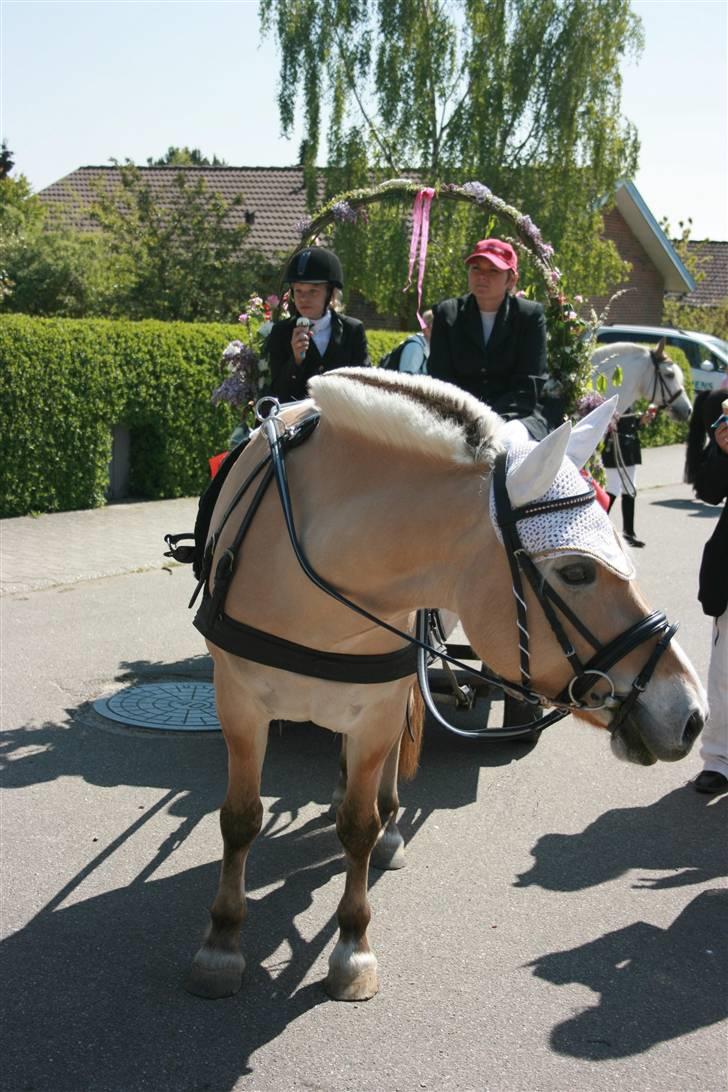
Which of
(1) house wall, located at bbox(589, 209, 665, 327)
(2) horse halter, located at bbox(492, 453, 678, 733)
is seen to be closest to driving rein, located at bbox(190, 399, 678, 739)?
(2) horse halter, located at bbox(492, 453, 678, 733)

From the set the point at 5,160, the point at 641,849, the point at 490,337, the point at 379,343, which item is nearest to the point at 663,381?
the point at 379,343

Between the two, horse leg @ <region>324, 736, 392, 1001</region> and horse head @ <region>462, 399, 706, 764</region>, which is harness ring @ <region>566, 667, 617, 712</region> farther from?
horse leg @ <region>324, 736, 392, 1001</region>

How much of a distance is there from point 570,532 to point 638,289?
1274 inches

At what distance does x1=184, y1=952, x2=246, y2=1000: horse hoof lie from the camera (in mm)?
3234

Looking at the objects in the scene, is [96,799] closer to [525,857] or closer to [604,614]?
[525,857]

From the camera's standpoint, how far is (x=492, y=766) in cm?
534

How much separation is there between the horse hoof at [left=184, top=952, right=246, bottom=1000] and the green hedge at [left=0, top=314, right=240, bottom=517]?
8.03 m

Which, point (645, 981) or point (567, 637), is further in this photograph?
point (645, 981)

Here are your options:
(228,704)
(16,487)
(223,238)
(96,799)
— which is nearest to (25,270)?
(223,238)

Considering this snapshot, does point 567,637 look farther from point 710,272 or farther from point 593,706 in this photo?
point 710,272

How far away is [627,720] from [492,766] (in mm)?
2876

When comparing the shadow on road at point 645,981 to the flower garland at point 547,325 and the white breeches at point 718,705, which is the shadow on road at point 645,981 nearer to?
the white breeches at point 718,705

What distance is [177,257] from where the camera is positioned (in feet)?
61.8

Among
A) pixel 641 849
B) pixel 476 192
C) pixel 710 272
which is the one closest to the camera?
pixel 641 849
